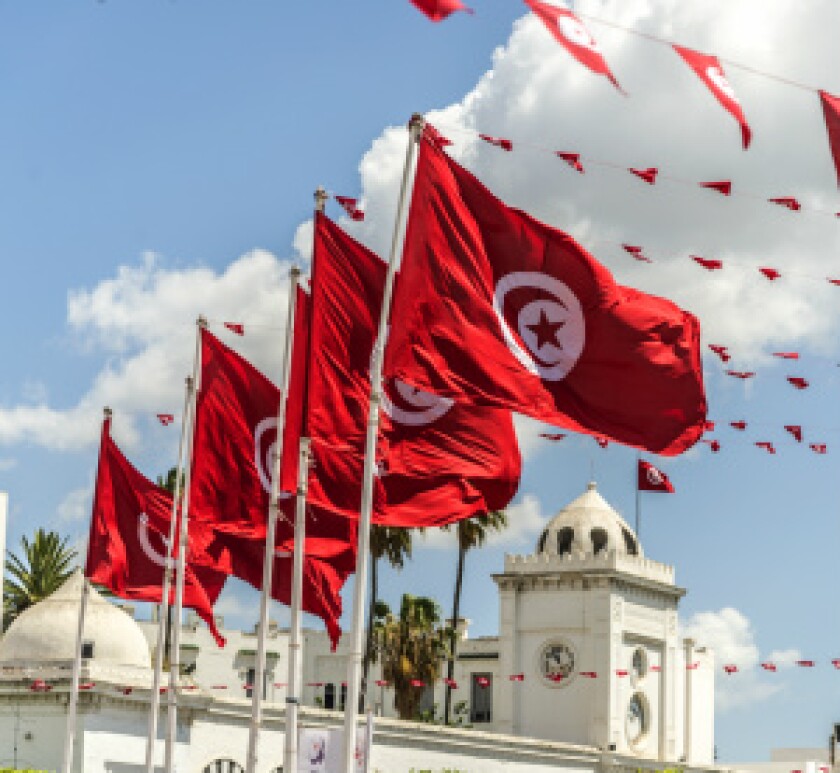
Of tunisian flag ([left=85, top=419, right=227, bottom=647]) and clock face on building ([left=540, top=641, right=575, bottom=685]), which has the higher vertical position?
clock face on building ([left=540, top=641, right=575, bottom=685])

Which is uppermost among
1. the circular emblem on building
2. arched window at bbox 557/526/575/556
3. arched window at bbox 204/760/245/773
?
arched window at bbox 557/526/575/556

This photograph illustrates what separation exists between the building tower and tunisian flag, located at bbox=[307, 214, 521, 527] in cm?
5498

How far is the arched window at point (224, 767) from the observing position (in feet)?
188

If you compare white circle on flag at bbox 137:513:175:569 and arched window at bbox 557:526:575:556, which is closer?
white circle on flag at bbox 137:513:175:569

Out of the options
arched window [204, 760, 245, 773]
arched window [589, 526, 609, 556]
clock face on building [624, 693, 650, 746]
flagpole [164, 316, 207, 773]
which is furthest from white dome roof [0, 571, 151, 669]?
arched window [589, 526, 609, 556]

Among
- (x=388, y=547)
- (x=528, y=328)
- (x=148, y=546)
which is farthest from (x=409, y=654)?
(x=528, y=328)

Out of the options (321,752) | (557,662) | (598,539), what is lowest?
(321,752)

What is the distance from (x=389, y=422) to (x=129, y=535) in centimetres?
1440

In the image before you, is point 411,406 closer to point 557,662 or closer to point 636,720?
point 557,662

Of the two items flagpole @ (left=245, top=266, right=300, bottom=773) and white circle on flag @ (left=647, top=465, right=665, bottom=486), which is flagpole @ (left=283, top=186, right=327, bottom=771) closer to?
flagpole @ (left=245, top=266, right=300, bottom=773)

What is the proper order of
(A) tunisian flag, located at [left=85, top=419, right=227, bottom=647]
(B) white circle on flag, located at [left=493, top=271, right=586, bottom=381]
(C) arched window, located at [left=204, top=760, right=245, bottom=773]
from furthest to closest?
(C) arched window, located at [left=204, top=760, right=245, bottom=773] < (A) tunisian flag, located at [left=85, top=419, right=227, bottom=647] < (B) white circle on flag, located at [left=493, top=271, right=586, bottom=381]

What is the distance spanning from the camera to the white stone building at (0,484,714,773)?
55.8 metres

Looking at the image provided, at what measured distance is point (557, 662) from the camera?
82.8 meters

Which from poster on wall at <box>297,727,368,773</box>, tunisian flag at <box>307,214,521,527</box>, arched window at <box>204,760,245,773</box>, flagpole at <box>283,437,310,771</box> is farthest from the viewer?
arched window at <box>204,760,245,773</box>
